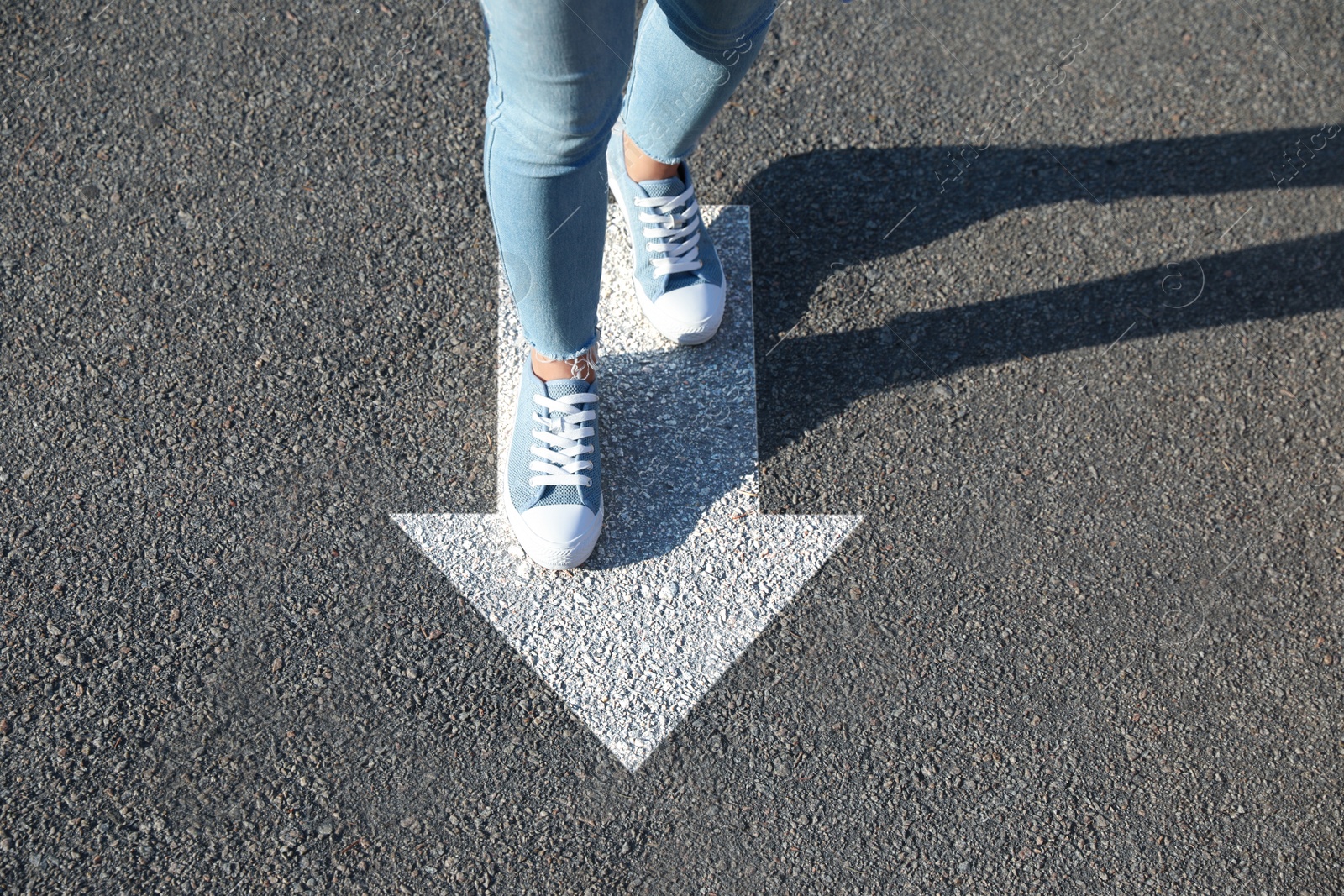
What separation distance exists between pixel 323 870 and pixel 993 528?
1.64 metres

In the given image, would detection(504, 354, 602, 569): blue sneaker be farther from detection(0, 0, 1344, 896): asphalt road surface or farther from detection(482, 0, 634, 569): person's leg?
A: detection(0, 0, 1344, 896): asphalt road surface

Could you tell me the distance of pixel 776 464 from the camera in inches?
93.7

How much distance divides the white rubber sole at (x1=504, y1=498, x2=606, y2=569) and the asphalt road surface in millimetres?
126

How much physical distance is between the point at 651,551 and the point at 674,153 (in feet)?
3.15

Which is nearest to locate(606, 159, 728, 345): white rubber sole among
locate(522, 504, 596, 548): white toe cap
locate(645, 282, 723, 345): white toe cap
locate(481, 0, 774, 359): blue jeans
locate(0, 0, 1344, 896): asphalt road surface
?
locate(645, 282, 723, 345): white toe cap

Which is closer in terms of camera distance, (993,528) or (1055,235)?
(993,528)

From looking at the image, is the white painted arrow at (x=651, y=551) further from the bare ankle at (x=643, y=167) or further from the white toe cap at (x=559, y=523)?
the bare ankle at (x=643, y=167)

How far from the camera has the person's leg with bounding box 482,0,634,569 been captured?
1467 mm

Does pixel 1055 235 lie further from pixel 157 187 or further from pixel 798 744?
pixel 157 187

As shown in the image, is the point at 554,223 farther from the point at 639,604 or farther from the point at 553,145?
the point at 639,604

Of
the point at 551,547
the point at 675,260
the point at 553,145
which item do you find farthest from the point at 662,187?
the point at 551,547

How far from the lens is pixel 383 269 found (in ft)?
8.32

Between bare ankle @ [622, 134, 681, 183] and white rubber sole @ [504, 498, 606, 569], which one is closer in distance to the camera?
white rubber sole @ [504, 498, 606, 569]

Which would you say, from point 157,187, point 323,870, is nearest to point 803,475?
point 323,870
